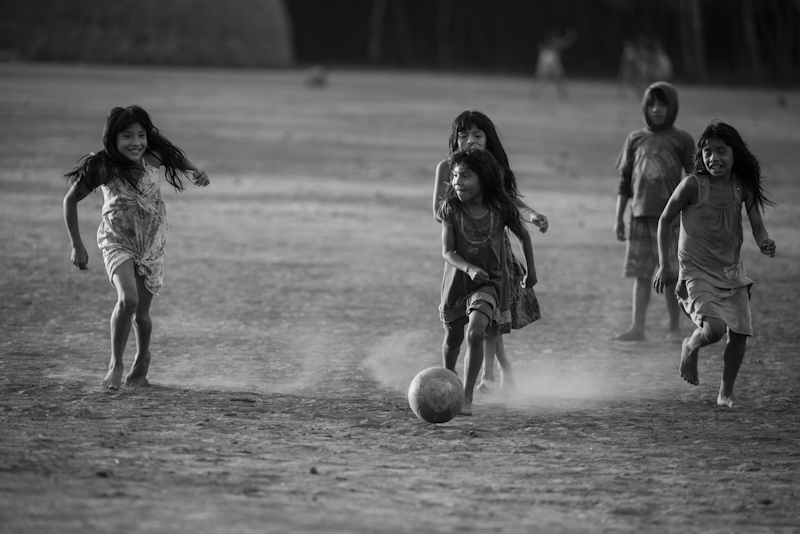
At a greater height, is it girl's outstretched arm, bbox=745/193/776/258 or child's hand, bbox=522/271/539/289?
girl's outstretched arm, bbox=745/193/776/258

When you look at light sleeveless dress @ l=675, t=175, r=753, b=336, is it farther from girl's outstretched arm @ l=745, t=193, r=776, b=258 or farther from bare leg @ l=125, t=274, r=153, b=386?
bare leg @ l=125, t=274, r=153, b=386

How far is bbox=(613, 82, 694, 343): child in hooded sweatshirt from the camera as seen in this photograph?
730cm

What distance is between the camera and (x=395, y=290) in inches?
346

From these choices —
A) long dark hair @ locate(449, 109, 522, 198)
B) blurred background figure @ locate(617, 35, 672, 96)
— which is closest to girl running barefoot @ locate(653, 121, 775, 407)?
long dark hair @ locate(449, 109, 522, 198)

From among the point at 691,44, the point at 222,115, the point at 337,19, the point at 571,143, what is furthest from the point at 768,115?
the point at 337,19

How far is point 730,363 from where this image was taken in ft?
18.9

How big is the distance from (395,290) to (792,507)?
4741mm

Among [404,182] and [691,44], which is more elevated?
[691,44]

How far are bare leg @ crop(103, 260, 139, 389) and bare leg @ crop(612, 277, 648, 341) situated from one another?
3207 millimetres

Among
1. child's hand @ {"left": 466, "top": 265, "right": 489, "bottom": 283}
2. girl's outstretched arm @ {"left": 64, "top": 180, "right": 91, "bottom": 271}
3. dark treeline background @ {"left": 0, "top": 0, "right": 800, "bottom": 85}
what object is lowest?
child's hand @ {"left": 466, "top": 265, "right": 489, "bottom": 283}

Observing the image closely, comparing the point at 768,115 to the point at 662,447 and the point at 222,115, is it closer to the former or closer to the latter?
the point at 222,115

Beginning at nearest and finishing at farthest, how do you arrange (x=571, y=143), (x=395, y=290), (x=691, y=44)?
(x=395, y=290) → (x=571, y=143) → (x=691, y=44)

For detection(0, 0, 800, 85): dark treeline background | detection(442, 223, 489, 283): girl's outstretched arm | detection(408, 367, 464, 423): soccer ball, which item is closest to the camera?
detection(408, 367, 464, 423): soccer ball

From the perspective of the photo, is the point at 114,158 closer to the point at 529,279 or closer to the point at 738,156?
the point at 529,279
